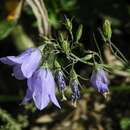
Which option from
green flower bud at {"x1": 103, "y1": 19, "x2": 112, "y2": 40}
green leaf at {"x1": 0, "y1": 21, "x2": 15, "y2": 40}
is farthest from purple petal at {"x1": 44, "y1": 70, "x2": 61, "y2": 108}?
green leaf at {"x1": 0, "y1": 21, "x2": 15, "y2": 40}

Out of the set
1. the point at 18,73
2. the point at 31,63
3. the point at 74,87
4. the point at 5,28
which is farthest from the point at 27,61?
the point at 5,28

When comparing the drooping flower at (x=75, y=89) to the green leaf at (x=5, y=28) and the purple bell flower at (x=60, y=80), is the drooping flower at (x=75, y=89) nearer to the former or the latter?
the purple bell flower at (x=60, y=80)

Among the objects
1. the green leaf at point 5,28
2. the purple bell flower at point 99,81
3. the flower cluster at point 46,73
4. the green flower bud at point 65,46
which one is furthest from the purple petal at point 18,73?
the green leaf at point 5,28

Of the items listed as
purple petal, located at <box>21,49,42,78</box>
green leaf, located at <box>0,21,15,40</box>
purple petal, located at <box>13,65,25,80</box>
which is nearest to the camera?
purple petal, located at <box>21,49,42,78</box>

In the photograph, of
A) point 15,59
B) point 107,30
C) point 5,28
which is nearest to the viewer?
point 15,59

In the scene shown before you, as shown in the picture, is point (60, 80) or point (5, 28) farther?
point (5, 28)

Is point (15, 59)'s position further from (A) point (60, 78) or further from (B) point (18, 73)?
(A) point (60, 78)

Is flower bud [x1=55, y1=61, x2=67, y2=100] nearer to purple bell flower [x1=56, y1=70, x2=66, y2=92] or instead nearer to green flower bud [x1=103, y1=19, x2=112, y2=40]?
purple bell flower [x1=56, y1=70, x2=66, y2=92]
